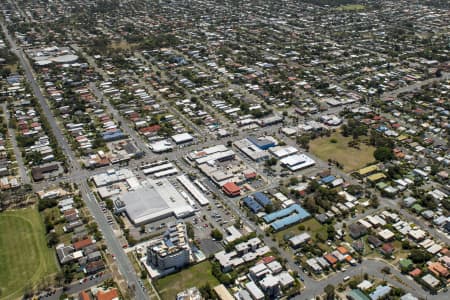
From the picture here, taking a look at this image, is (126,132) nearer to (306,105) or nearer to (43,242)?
(43,242)

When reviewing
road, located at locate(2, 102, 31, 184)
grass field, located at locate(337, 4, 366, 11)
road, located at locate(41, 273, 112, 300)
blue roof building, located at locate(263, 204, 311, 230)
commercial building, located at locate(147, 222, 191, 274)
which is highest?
commercial building, located at locate(147, 222, 191, 274)

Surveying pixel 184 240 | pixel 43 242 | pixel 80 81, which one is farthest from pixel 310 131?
pixel 80 81

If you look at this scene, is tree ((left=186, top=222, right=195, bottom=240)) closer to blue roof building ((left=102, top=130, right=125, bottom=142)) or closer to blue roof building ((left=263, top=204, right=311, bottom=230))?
blue roof building ((left=263, top=204, right=311, bottom=230))

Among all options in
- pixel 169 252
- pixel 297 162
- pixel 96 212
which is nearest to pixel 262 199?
pixel 297 162

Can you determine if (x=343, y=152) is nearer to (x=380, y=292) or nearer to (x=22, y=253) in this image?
(x=380, y=292)

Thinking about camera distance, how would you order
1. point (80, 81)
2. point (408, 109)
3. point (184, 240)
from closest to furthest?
point (184, 240), point (408, 109), point (80, 81)

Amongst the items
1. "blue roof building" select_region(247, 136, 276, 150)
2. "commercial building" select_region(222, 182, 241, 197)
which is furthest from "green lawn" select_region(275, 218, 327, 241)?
"blue roof building" select_region(247, 136, 276, 150)
